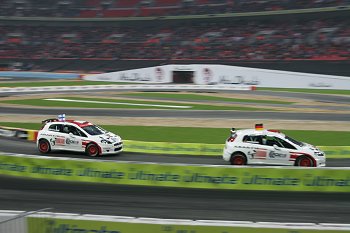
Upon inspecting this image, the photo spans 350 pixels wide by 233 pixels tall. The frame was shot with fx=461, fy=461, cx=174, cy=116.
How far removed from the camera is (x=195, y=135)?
77.3 feet

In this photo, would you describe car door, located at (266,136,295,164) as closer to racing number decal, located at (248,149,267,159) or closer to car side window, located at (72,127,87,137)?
racing number decal, located at (248,149,267,159)

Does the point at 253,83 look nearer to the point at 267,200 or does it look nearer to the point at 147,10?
the point at 147,10

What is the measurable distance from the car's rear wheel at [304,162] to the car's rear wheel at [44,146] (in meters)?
10.2

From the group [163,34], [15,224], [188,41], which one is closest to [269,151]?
[15,224]

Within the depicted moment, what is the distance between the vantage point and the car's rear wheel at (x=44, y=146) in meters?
19.5

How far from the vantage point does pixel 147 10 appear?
7225 cm

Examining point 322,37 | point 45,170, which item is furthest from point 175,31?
point 45,170

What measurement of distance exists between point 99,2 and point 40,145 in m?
Answer: 61.6

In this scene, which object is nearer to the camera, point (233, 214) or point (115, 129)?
point (233, 214)

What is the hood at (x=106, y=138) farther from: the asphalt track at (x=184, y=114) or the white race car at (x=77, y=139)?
the asphalt track at (x=184, y=114)

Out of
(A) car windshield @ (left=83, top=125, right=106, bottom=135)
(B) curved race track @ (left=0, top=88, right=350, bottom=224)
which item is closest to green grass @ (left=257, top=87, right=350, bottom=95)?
(A) car windshield @ (left=83, top=125, right=106, bottom=135)

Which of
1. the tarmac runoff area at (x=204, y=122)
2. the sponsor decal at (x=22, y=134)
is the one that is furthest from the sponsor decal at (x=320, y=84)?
the sponsor decal at (x=22, y=134)

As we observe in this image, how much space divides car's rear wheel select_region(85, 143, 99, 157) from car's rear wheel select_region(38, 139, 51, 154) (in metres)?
1.85

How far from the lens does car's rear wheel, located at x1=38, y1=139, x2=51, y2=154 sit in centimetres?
1947
